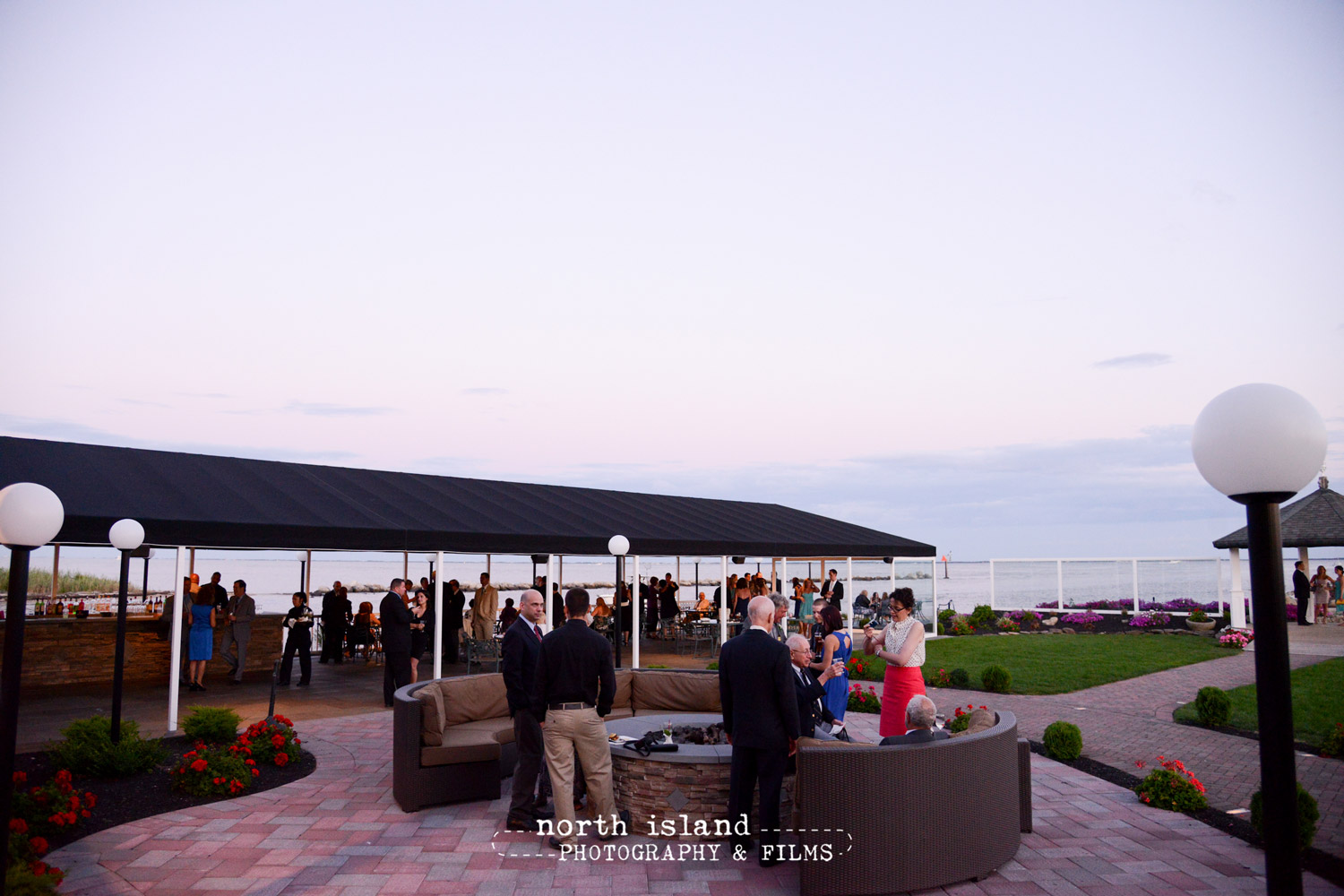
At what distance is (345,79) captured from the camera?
38.1 feet

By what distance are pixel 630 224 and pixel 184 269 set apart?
7.47 metres

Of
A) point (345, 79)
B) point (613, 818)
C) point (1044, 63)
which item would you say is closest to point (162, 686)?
point (345, 79)

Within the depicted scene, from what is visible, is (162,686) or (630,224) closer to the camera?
(162,686)

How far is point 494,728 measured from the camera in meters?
7.45

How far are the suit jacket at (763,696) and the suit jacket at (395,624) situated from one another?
A: 6391 millimetres

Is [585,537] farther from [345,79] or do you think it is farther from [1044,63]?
[1044,63]

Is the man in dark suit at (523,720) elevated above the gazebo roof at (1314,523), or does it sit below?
below

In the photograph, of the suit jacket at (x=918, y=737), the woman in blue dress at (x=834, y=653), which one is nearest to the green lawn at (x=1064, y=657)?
the woman in blue dress at (x=834, y=653)

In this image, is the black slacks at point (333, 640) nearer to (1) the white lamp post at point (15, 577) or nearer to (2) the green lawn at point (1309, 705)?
(1) the white lamp post at point (15, 577)

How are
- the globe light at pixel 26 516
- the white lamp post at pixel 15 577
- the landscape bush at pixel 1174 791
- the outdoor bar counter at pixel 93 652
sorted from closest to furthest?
the white lamp post at pixel 15 577 → the globe light at pixel 26 516 → the landscape bush at pixel 1174 791 → the outdoor bar counter at pixel 93 652

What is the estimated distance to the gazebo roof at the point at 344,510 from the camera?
391 inches

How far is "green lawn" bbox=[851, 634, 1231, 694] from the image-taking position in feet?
46.3

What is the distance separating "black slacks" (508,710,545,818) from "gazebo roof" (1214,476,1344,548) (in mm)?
18972

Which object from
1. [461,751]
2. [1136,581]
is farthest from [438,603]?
[1136,581]
